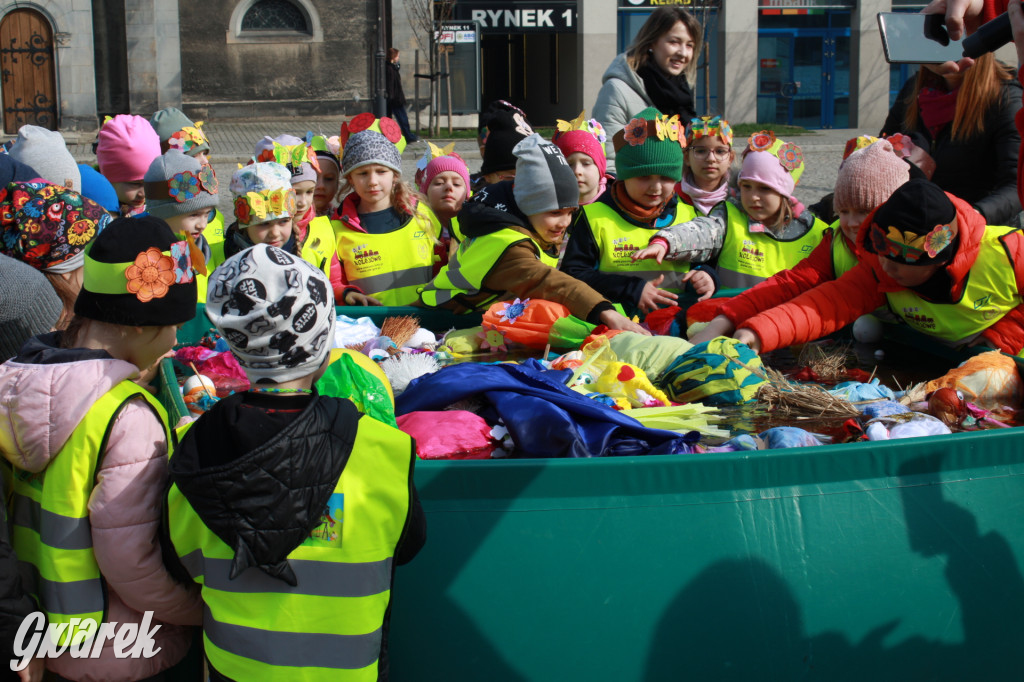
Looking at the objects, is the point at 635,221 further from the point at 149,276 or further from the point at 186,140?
the point at 186,140

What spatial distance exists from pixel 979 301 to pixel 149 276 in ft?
9.01

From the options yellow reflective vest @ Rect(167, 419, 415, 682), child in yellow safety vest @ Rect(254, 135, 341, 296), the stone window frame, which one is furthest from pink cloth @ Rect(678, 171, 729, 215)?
the stone window frame

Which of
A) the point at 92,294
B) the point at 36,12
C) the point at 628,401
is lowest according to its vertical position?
the point at 628,401

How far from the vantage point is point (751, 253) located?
15.4 ft

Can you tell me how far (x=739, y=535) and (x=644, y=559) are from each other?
251 mm

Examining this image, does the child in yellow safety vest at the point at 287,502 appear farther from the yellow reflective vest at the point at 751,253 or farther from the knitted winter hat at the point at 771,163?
the knitted winter hat at the point at 771,163

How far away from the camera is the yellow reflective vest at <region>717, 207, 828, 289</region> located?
4.67m

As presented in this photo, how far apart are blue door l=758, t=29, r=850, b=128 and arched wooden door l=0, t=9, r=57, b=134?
1599 cm

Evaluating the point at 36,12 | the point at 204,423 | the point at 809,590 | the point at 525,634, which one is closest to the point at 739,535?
the point at 809,590

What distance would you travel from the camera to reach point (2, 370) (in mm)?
Answer: 2172

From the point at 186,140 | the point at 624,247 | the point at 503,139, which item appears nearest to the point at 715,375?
the point at 624,247

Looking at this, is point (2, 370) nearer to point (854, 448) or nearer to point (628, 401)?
point (628, 401)

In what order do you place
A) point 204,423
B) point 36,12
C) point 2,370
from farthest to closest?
point 36,12
point 2,370
point 204,423

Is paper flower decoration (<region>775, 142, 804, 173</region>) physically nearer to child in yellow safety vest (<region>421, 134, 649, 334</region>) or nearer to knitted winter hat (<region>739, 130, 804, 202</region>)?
knitted winter hat (<region>739, 130, 804, 202</region>)
